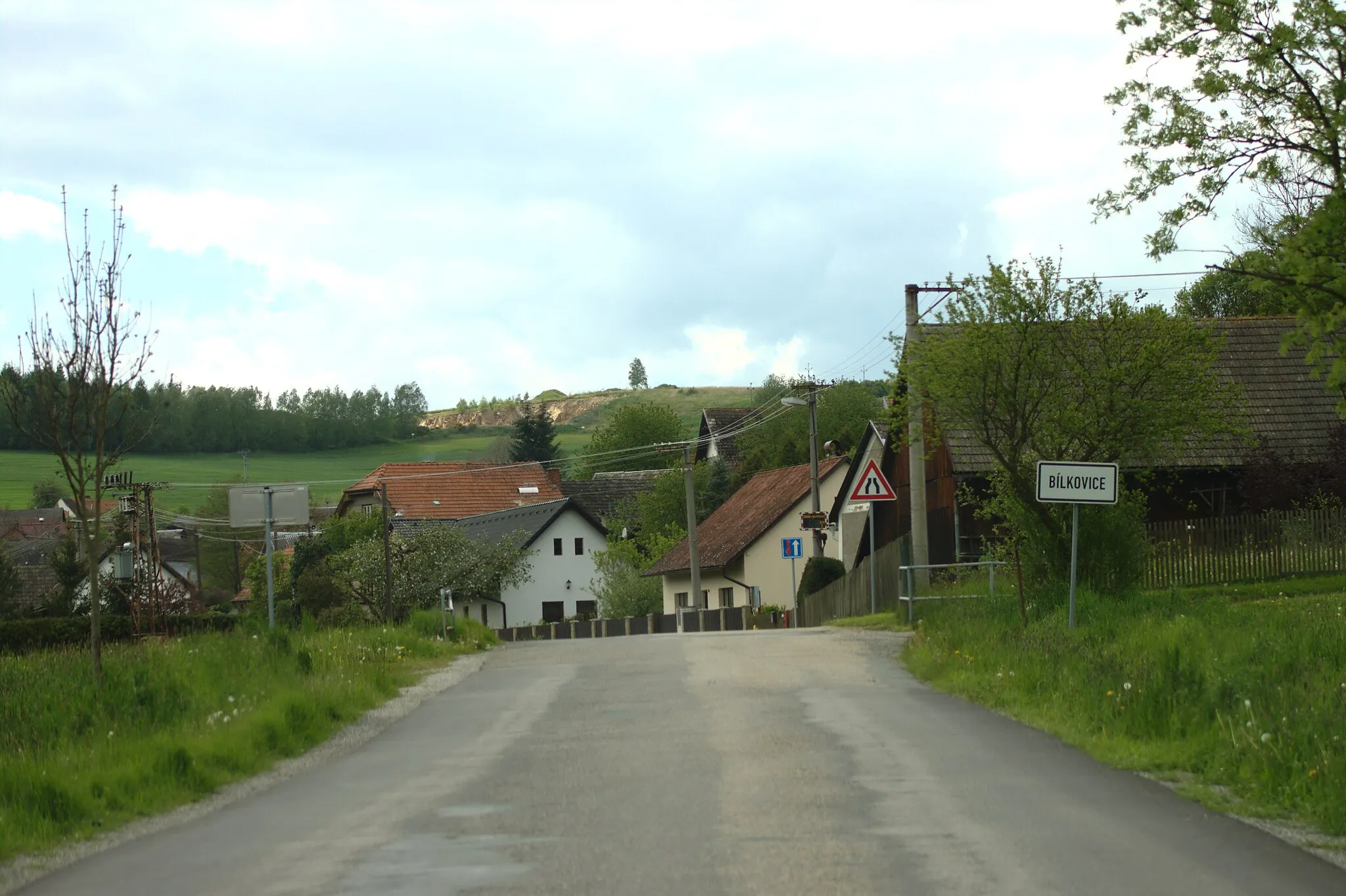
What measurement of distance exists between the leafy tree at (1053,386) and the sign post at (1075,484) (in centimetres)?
377

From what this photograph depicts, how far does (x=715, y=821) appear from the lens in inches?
313

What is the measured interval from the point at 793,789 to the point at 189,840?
3566mm

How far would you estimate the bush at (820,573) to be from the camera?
141 ft

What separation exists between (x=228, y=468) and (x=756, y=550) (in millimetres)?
72113

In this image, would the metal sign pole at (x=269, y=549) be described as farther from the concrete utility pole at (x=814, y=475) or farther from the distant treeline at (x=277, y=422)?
the distant treeline at (x=277, y=422)

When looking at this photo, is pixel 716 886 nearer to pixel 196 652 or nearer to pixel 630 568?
pixel 196 652

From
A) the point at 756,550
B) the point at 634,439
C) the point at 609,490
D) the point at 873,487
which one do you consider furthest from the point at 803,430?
the point at 873,487

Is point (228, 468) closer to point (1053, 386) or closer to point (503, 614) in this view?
point (503, 614)

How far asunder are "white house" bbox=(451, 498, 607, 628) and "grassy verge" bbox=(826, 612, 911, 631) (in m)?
44.0

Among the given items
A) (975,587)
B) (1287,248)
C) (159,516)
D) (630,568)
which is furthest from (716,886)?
(159,516)

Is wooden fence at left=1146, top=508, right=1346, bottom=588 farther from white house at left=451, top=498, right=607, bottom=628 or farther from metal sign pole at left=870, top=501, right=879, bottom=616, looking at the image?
white house at left=451, top=498, right=607, bottom=628

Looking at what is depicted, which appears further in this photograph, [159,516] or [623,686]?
[159,516]

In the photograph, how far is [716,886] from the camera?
21.1ft

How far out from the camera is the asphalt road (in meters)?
6.64
